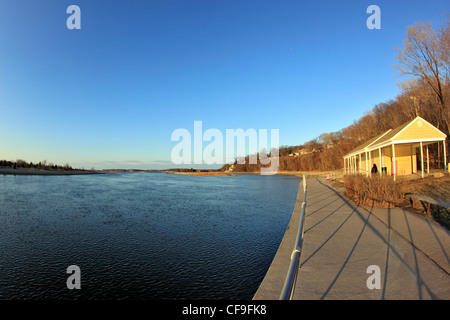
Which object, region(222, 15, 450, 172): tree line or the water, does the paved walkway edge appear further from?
region(222, 15, 450, 172): tree line

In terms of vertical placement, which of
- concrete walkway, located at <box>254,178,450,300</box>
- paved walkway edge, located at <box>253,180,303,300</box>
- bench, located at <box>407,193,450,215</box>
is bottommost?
paved walkway edge, located at <box>253,180,303,300</box>

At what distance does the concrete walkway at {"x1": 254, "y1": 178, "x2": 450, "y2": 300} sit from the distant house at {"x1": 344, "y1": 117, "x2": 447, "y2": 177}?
8406 millimetres

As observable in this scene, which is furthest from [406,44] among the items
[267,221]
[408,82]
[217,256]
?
[217,256]

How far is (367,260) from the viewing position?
4.49m

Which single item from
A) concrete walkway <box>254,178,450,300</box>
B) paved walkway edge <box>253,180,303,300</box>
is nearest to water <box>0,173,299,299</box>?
paved walkway edge <box>253,180,303,300</box>

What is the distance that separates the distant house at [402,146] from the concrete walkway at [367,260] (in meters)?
8.41

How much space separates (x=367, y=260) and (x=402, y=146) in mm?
18968

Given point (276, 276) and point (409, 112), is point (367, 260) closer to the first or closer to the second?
point (276, 276)

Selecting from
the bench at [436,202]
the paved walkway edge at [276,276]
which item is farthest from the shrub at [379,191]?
the paved walkway edge at [276,276]

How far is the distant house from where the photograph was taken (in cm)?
1514

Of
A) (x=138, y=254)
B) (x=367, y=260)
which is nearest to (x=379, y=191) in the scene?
(x=367, y=260)

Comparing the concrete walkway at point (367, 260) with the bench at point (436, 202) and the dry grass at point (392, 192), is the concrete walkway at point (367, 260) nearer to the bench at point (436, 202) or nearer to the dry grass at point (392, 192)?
the bench at point (436, 202)
